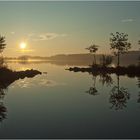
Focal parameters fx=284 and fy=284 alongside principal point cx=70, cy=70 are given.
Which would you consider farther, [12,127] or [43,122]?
[43,122]

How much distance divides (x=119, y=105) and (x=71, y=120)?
6.85m

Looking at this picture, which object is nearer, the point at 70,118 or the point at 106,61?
the point at 70,118

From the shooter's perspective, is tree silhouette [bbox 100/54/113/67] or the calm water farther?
tree silhouette [bbox 100/54/113/67]

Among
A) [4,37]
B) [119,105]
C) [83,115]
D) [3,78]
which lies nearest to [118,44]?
[4,37]

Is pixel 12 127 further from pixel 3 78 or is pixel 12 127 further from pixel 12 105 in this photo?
pixel 3 78

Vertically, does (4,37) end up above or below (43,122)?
above

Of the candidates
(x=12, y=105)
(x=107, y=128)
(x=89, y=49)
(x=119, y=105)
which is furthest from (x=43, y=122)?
(x=89, y=49)

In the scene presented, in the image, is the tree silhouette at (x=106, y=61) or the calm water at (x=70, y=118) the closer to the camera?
the calm water at (x=70, y=118)

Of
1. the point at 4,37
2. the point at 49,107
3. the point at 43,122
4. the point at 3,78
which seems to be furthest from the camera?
the point at 4,37

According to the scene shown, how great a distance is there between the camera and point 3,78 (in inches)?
1831

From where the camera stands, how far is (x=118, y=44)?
242 feet

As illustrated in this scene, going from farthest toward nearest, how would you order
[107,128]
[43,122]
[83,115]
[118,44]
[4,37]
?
1. [118,44]
2. [4,37]
3. [83,115]
4. [43,122]
5. [107,128]

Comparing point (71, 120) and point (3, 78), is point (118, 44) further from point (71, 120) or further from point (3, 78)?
point (71, 120)

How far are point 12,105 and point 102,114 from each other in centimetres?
773
